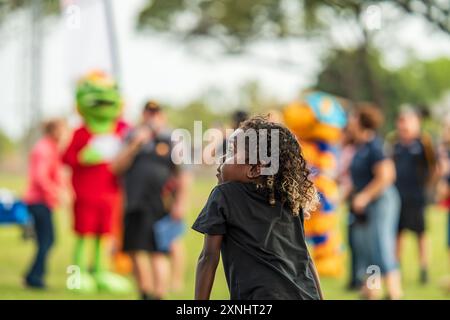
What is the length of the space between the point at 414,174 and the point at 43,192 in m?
3.98

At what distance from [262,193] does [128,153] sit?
3878 millimetres

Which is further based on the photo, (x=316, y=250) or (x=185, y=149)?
(x=316, y=250)

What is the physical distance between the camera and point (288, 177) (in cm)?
355

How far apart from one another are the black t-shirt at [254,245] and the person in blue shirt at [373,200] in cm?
401

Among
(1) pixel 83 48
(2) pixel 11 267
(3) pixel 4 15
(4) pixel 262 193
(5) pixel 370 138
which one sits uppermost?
(3) pixel 4 15

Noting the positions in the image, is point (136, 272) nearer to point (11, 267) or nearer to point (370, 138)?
point (370, 138)

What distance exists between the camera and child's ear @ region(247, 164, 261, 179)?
351cm

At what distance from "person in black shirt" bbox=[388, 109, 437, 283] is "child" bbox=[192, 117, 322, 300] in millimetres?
6087

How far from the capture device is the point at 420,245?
974 centimetres

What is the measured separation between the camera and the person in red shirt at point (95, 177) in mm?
8156

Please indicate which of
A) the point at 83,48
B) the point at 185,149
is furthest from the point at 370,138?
the point at 83,48

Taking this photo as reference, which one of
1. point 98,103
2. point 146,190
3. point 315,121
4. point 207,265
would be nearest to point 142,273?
point 146,190

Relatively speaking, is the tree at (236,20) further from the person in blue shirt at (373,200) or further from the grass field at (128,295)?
the person in blue shirt at (373,200)

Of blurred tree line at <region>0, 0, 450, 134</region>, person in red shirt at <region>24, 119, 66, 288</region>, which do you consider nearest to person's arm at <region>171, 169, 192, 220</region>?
person in red shirt at <region>24, 119, 66, 288</region>
